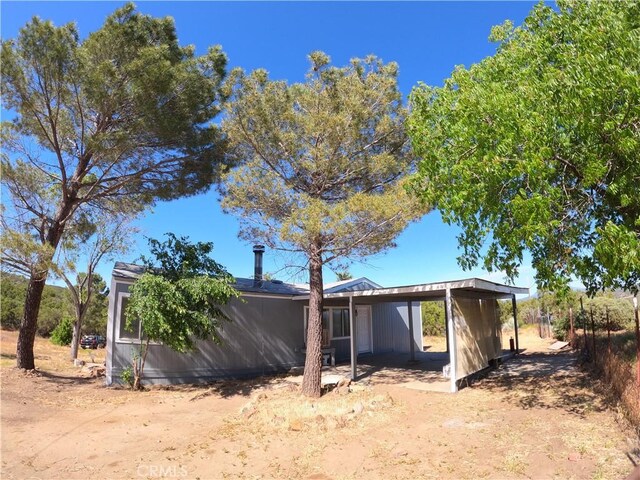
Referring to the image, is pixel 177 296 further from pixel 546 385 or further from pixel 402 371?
pixel 546 385

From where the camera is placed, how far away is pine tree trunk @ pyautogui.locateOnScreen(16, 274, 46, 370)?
37.3 feet

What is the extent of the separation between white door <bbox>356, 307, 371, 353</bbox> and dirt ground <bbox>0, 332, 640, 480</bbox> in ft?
23.5

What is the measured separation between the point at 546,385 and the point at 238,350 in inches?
316

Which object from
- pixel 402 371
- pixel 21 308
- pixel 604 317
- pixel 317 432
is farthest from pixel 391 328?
pixel 21 308

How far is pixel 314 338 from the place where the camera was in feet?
31.9

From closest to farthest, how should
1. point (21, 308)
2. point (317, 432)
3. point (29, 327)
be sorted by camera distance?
point (317, 432)
point (29, 327)
point (21, 308)

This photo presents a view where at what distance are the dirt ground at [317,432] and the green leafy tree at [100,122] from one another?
4288 mm

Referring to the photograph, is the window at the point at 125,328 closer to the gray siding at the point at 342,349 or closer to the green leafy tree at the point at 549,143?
the gray siding at the point at 342,349

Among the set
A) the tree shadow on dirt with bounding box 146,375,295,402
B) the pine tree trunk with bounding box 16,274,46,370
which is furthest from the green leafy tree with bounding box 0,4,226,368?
the tree shadow on dirt with bounding box 146,375,295,402

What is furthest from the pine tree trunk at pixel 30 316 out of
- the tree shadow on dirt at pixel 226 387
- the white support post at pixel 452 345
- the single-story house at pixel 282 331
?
the white support post at pixel 452 345

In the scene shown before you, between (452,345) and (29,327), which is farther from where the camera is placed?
(29,327)

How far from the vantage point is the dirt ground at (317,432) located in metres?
5.33

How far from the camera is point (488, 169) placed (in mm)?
5504

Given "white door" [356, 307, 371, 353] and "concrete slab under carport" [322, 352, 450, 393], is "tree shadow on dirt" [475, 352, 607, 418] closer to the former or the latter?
"concrete slab under carport" [322, 352, 450, 393]
